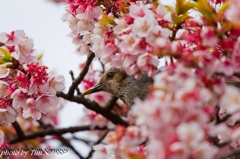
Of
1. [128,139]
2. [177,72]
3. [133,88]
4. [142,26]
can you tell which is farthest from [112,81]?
[177,72]

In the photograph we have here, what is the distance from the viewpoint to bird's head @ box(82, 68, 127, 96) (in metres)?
3.97

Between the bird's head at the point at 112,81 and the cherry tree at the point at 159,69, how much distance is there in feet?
0.89

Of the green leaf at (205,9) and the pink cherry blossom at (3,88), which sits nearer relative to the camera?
the green leaf at (205,9)

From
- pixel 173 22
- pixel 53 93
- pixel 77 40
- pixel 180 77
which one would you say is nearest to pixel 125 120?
pixel 77 40

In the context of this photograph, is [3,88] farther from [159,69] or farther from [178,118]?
[178,118]

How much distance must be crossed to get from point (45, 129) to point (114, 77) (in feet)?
3.63

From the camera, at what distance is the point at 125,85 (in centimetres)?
389

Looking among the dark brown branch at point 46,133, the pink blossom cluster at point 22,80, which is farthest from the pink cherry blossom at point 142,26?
the dark brown branch at point 46,133

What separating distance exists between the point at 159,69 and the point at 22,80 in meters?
0.71

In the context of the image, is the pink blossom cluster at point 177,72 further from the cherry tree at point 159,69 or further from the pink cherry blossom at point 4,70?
the pink cherry blossom at point 4,70

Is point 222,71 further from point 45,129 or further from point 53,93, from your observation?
point 45,129

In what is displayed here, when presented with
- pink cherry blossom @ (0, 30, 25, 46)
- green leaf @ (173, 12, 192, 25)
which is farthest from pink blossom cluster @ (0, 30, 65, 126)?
green leaf @ (173, 12, 192, 25)

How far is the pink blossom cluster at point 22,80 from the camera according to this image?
9.55 ft

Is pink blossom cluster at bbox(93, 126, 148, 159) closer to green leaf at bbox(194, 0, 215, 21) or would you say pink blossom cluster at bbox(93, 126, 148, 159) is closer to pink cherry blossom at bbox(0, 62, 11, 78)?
green leaf at bbox(194, 0, 215, 21)
